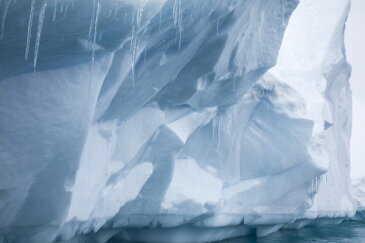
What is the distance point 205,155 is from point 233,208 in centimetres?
143

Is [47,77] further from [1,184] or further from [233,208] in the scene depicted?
[233,208]

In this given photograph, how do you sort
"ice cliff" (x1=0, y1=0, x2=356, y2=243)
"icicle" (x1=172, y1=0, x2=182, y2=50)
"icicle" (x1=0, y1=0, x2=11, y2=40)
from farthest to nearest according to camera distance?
"icicle" (x1=172, y1=0, x2=182, y2=50)
"ice cliff" (x1=0, y1=0, x2=356, y2=243)
"icicle" (x1=0, y1=0, x2=11, y2=40)

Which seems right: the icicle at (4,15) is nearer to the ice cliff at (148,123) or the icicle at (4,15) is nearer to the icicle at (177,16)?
the ice cliff at (148,123)

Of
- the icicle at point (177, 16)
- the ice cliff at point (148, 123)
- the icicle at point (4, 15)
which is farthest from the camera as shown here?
the icicle at point (177, 16)

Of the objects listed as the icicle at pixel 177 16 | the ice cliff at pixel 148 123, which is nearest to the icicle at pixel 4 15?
the ice cliff at pixel 148 123

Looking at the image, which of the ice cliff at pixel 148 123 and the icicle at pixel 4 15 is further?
the ice cliff at pixel 148 123

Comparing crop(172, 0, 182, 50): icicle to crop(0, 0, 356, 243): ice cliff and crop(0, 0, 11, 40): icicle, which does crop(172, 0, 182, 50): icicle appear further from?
crop(0, 0, 11, 40): icicle

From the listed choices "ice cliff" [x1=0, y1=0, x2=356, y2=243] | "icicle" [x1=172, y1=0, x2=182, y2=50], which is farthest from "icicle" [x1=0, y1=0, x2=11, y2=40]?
"icicle" [x1=172, y1=0, x2=182, y2=50]

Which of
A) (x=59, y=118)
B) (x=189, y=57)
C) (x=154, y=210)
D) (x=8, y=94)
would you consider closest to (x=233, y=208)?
(x=154, y=210)

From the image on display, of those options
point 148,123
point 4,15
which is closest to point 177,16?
point 148,123

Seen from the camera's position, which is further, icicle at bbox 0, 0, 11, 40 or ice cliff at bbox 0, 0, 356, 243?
ice cliff at bbox 0, 0, 356, 243

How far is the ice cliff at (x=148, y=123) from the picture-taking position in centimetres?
300

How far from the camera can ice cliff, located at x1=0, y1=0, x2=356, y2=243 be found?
2998 mm

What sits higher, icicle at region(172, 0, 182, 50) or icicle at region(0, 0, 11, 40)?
icicle at region(172, 0, 182, 50)
